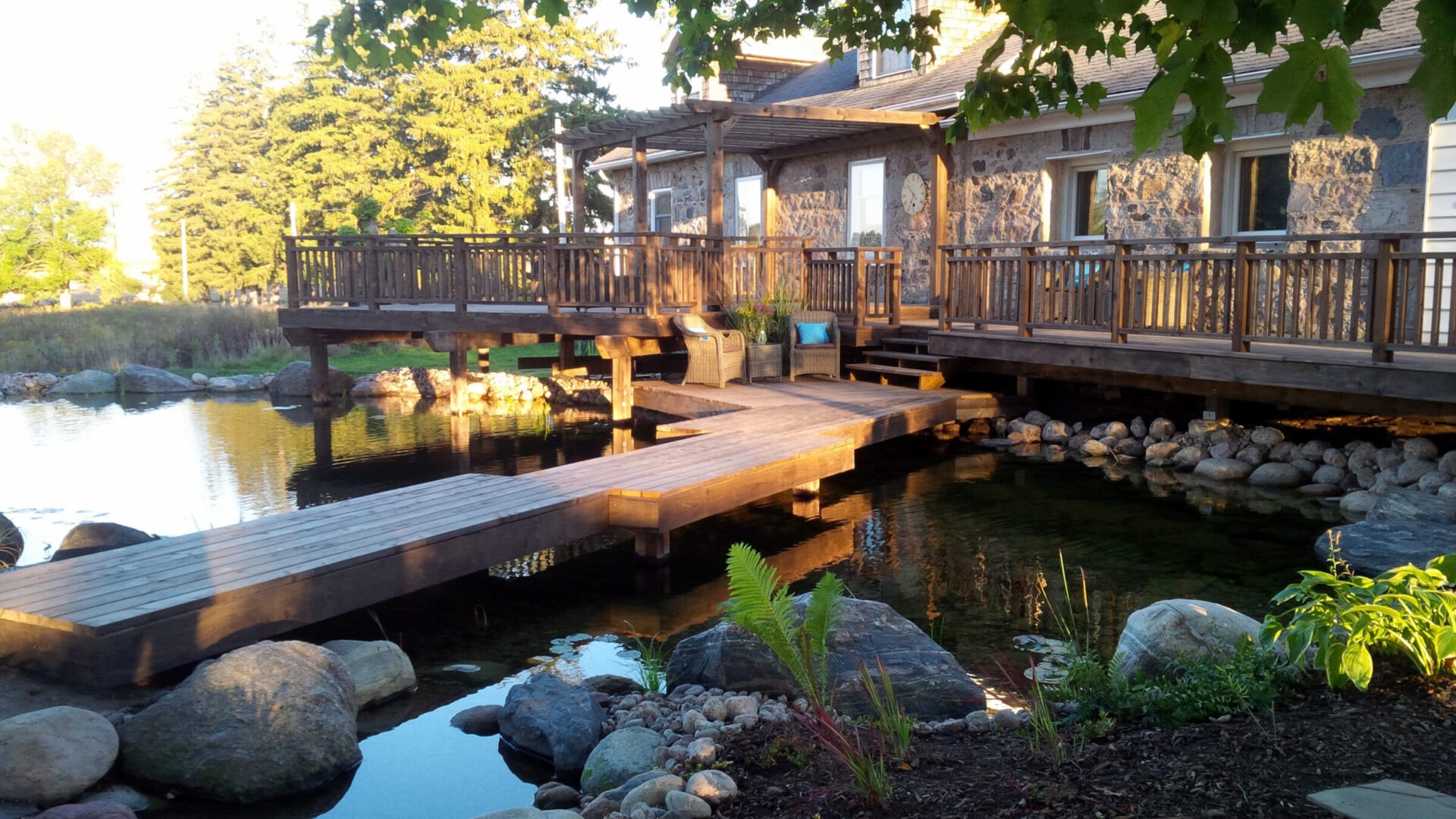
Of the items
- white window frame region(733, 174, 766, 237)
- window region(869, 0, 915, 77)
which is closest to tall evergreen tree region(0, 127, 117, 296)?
white window frame region(733, 174, 766, 237)

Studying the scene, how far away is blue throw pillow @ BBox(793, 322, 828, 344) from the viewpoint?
1288cm

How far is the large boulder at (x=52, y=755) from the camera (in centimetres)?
386

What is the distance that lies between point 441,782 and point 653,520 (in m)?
2.86

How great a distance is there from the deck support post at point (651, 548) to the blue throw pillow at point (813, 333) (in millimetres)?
6012

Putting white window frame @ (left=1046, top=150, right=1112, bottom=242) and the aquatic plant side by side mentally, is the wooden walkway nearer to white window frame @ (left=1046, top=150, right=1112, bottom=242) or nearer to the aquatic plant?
the aquatic plant

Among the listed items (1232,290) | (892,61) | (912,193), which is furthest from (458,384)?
(1232,290)

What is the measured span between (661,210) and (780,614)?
18.9 m

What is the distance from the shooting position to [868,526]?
8562mm

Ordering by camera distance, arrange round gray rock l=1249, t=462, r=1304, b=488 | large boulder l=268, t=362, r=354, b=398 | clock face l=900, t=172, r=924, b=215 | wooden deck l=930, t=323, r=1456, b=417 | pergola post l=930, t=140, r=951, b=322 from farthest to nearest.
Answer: large boulder l=268, t=362, r=354, b=398 → clock face l=900, t=172, r=924, b=215 → pergola post l=930, t=140, r=951, b=322 → round gray rock l=1249, t=462, r=1304, b=488 → wooden deck l=930, t=323, r=1456, b=417

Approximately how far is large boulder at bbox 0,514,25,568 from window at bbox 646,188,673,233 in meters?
14.8

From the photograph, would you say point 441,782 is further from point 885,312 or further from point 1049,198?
point 1049,198

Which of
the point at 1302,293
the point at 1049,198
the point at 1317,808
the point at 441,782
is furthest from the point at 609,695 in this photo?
the point at 1049,198

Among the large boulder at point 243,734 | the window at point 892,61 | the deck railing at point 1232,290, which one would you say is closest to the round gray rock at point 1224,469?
the deck railing at point 1232,290

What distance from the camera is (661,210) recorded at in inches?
860
